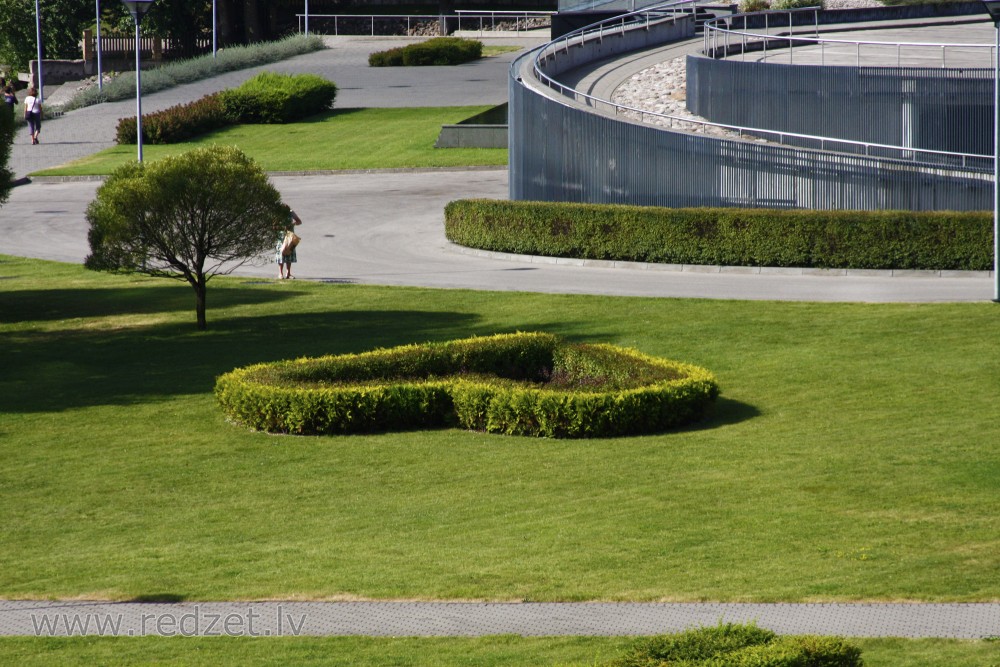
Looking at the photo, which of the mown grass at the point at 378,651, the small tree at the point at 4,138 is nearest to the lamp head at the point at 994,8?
the mown grass at the point at 378,651

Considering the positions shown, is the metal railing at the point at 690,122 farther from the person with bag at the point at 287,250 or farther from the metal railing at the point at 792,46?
the person with bag at the point at 287,250

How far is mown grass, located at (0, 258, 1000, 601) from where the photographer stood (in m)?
9.41

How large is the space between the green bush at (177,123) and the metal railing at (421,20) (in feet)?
84.6

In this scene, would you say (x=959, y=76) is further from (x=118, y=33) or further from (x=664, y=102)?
(x=118, y=33)

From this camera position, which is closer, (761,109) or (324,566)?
(324,566)

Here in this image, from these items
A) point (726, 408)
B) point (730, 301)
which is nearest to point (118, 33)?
point (730, 301)

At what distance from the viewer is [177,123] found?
43531 mm

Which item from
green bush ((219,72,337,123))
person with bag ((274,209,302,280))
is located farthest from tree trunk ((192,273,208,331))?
green bush ((219,72,337,123))

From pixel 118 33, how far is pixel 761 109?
51.2 meters

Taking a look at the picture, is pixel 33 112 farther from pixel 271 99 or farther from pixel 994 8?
pixel 994 8

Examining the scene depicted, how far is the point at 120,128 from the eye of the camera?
44.6 meters

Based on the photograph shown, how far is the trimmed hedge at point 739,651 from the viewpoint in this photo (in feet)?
19.5

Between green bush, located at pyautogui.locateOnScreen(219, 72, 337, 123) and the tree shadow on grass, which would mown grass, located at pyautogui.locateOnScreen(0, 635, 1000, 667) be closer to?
the tree shadow on grass

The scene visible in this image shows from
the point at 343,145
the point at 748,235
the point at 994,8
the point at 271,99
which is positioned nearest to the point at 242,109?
the point at 271,99
